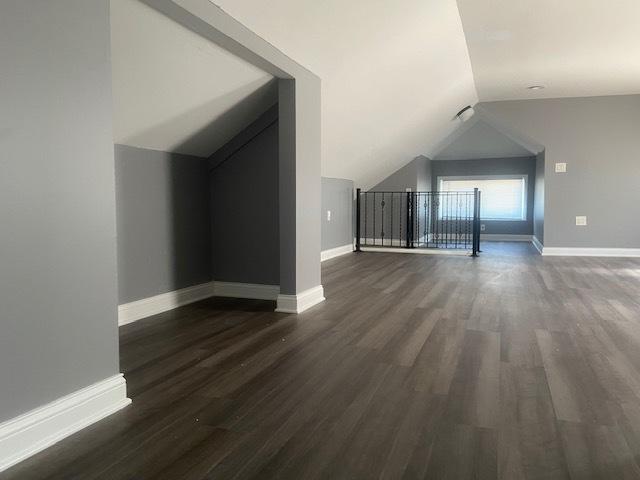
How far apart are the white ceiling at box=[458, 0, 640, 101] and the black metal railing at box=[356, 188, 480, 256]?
184 centimetres

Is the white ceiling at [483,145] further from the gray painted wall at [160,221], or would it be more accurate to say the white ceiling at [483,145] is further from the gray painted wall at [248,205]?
the gray painted wall at [160,221]

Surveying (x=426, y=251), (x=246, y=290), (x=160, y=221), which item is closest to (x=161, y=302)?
(x=160, y=221)

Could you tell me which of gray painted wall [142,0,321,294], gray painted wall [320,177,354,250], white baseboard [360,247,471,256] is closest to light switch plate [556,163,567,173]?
white baseboard [360,247,471,256]

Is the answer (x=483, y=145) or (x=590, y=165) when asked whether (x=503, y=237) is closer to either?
(x=483, y=145)

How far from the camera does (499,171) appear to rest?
9.91 meters

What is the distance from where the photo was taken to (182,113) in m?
3.18

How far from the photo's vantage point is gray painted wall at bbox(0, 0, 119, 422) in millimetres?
1487

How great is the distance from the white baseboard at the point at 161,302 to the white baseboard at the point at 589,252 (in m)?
5.30

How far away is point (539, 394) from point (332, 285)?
2764 millimetres

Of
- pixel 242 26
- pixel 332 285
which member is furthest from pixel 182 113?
pixel 332 285

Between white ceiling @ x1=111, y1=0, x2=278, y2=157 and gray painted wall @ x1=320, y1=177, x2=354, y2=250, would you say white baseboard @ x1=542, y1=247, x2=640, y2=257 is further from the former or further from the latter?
white ceiling @ x1=111, y1=0, x2=278, y2=157

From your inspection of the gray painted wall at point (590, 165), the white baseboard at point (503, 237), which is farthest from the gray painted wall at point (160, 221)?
the white baseboard at point (503, 237)

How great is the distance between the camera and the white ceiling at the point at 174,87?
2.40 m

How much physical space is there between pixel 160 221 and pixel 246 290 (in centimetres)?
94
